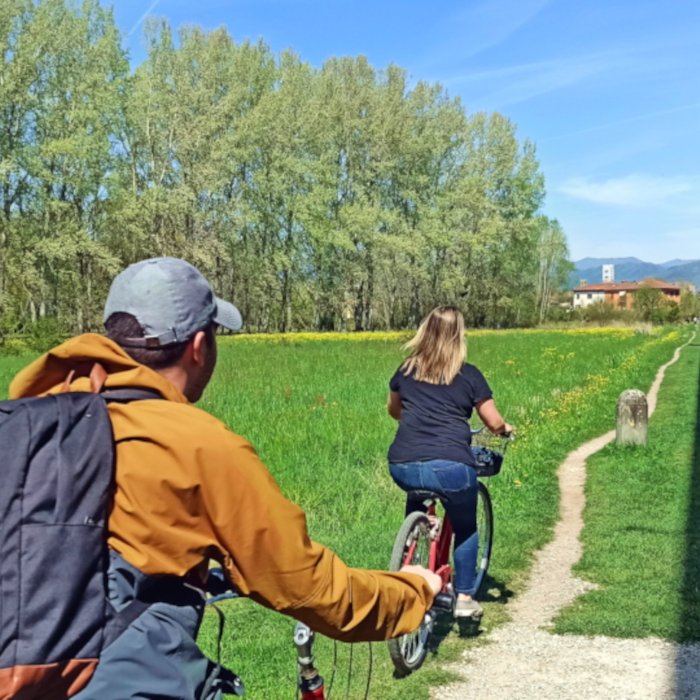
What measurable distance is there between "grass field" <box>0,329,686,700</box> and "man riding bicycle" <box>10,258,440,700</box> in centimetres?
65

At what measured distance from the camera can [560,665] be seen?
511cm

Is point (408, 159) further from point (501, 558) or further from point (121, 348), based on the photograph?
point (121, 348)

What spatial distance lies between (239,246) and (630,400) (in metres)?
48.6

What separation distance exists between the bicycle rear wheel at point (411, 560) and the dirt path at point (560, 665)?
9.5 inches

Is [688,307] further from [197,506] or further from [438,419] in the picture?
[197,506]

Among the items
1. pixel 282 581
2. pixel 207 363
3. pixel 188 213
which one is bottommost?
pixel 282 581

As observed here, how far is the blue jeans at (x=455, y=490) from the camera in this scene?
16.5ft

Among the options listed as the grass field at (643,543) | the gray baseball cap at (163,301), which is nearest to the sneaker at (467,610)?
the grass field at (643,543)

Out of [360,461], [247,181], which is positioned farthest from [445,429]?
[247,181]

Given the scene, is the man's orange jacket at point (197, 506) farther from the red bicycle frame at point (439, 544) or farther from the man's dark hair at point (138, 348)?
the red bicycle frame at point (439, 544)

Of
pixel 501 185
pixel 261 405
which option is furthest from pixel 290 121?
pixel 261 405

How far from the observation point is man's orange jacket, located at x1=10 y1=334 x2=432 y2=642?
1.72 metres

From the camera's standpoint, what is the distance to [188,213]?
168 feet

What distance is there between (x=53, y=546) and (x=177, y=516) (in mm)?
253
